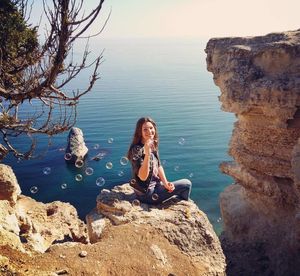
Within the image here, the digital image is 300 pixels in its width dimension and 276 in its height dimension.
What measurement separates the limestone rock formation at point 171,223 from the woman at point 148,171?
316 millimetres

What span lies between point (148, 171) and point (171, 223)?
5.20ft

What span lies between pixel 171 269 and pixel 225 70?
11.6m

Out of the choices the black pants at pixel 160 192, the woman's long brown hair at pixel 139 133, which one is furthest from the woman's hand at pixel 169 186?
the woman's long brown hair at pixel 139 133

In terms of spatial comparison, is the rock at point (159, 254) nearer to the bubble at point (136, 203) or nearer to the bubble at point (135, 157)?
the bubble at point (136, 203)

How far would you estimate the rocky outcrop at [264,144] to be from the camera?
1505 centimetres

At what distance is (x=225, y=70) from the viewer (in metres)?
17.3

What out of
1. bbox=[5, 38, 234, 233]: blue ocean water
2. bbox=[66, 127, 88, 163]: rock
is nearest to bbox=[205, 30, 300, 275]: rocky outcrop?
bbox=[5, 38, 234, 233]: blue ocean water

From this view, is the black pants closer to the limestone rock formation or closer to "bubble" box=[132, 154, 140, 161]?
the limestone rock formation

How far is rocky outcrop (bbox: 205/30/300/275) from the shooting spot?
15.0 m

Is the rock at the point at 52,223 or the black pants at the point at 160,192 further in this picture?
the rock at the point at 52,223

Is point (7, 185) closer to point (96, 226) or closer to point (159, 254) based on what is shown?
point (96, 226)

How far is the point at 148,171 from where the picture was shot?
9273mm

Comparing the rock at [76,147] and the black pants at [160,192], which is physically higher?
the black pants at [160,192]

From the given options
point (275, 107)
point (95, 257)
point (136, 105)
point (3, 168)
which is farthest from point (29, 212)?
point (136, 105)
